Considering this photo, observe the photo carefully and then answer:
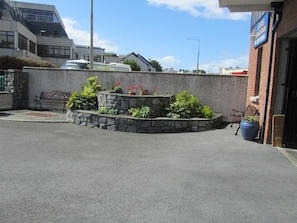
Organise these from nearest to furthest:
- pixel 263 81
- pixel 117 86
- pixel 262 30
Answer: pixel 263 81 < pixel 262 30 < pixel 117 86

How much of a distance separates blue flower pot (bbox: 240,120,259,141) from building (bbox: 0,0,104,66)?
3379 centimetres

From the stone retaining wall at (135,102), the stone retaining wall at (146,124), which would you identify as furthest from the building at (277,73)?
the stone retaining wall at (135,102)

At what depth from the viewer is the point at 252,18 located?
1109 cm

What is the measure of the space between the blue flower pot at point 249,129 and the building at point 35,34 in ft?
111

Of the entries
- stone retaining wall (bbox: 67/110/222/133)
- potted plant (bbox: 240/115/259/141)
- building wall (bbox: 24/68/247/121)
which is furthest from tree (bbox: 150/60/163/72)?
potted plant (bbox: 240/115/259/141)

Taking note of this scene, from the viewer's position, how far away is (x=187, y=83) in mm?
11703

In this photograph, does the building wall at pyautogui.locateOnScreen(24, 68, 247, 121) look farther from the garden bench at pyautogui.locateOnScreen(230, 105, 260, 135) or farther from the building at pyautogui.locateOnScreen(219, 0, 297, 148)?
the building at pyautogui.locateOnScreen(219, 0, 297, 148)

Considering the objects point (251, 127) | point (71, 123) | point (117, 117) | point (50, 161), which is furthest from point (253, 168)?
point (71, 123)

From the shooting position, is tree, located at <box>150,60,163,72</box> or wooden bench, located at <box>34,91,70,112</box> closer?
wooden bench, located at <box>34,91,70,112</box>

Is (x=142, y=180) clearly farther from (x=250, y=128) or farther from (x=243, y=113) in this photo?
(x=243, y=113)

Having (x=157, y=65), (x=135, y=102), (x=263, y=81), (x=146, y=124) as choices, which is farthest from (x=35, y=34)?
(x=157, y=65)

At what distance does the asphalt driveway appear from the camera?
359 cm

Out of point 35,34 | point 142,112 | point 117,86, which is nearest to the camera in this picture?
point 142,112

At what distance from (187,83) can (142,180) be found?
297 inches
